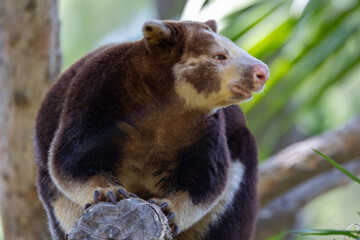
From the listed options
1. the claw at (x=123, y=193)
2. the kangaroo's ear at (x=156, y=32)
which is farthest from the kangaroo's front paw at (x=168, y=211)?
the kangaroo's ear at (x=156, y=32)

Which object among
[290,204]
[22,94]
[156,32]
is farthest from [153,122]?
[290,204]

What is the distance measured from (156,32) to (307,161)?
2772mm

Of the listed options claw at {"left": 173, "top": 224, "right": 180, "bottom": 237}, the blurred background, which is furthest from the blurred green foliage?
claw at {"left": 173, "top": 224, "right": 180, "bottom": 237}

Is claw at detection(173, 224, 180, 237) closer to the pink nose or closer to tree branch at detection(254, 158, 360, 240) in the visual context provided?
the pink nose

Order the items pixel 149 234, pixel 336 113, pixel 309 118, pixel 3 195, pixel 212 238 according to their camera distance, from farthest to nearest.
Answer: pixel 336 113
pixel 309 118
pixel 3 195
pixel 212 238
pixel 149 234

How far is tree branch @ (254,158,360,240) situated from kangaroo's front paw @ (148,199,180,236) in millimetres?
3381

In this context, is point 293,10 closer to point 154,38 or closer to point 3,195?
point 154,38

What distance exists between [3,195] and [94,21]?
13.3 m

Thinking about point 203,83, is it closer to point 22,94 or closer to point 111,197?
point 111,197

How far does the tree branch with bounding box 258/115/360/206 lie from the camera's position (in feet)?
17.8

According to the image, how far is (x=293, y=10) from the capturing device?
12.2ft

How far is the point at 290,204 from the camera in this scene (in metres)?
6.50

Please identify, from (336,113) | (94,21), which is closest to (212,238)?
(336,113)

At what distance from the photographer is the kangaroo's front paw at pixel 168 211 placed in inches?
113
